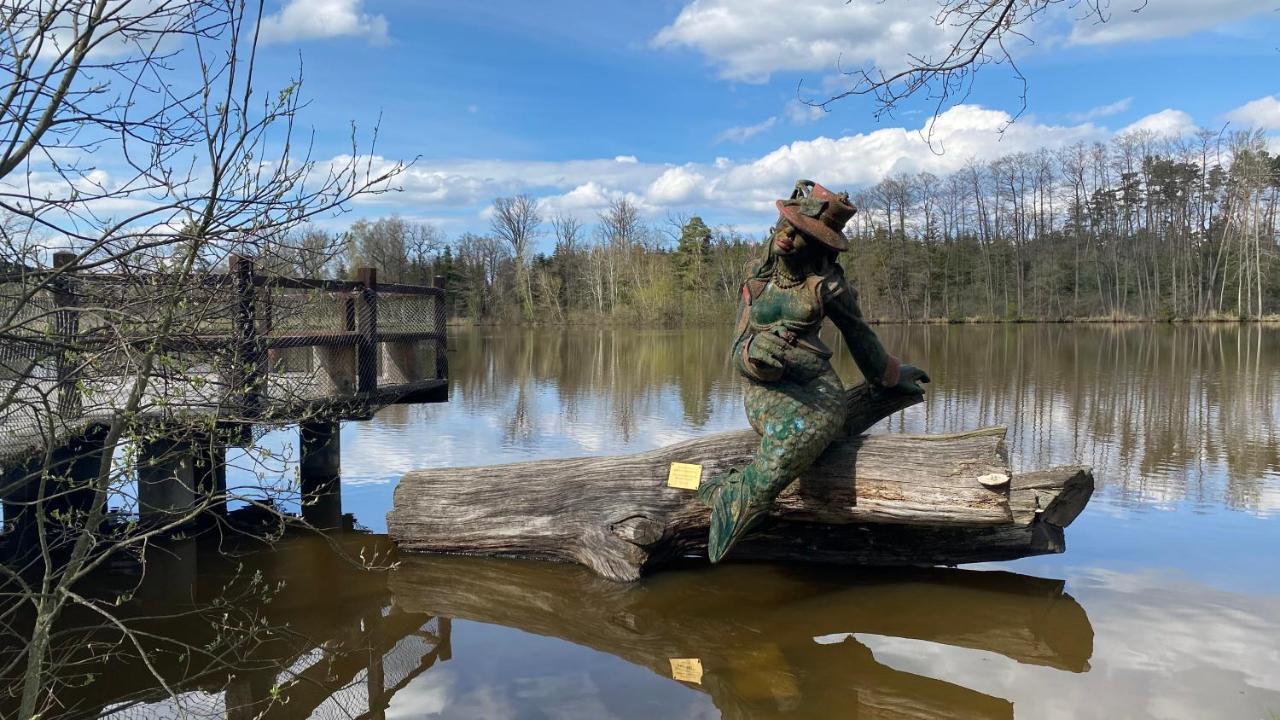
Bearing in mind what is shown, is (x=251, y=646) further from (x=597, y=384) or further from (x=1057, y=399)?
(x=597, y=384)

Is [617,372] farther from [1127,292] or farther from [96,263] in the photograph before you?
[1127,292]

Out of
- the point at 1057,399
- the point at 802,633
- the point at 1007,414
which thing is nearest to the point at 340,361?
the point at 802,633

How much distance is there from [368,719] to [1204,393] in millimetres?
17903

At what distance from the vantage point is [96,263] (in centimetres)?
278

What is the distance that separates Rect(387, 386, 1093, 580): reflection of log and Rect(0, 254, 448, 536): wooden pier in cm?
134

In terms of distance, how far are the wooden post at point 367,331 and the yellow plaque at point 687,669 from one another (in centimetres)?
537

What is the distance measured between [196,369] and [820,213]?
3802 millimetres

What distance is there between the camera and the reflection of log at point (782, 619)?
4641 mm

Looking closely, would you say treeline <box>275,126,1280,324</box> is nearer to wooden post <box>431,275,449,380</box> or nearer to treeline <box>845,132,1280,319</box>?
treeline <box>845,132,1280,319</box>

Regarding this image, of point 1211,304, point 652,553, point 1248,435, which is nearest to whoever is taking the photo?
point 652,553

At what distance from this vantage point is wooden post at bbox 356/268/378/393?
360 inches

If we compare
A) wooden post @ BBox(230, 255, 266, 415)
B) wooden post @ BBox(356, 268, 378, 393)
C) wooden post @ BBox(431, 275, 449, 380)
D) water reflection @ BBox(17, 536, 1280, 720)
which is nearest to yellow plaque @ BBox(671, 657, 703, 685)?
water reflection @ BBox(17, 536, 1280, 720)

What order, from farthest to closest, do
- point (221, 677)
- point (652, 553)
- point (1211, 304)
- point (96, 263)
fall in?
point (1211, 304) < point (652, 553) < point (221, 677) < point (96, 263)

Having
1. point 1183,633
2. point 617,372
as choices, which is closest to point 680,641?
point 1183,633
